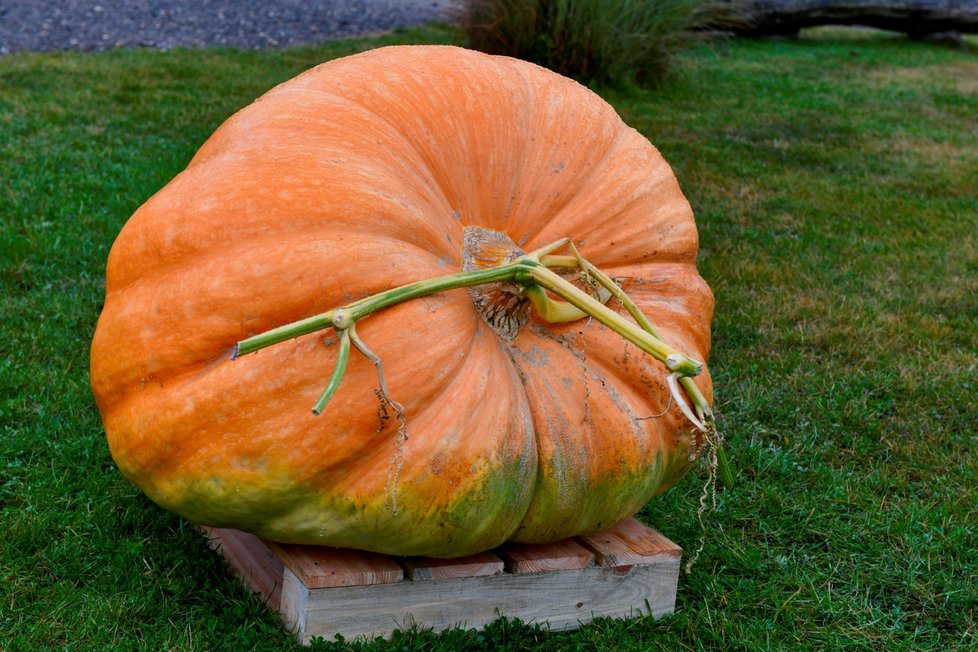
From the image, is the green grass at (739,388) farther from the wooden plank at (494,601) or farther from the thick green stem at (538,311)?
the thick green stem at (538,311)

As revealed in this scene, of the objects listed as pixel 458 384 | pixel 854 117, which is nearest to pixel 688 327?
pixel 458 384

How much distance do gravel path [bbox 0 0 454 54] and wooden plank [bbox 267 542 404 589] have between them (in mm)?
8069

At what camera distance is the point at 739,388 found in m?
4.19

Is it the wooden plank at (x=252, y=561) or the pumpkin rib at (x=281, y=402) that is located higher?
the pumpkin rib at (x=281, y=402)

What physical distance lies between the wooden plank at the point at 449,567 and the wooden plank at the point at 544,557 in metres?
0.05

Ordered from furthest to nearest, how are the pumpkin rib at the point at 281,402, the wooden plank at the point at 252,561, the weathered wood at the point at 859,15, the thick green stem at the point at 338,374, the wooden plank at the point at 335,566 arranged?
the weathered wood at the point at 859,15 → the wooden plank at the point at 252,561 → the wooden plank at the point at 335,566 → the pumpkin rib at the point at 281,402 → the thick green stem at the point at 338,374

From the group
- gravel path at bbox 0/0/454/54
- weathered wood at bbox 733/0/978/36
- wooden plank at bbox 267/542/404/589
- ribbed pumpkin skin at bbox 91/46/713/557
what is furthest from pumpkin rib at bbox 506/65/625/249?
weathered wood at bbox 733/0/978/36

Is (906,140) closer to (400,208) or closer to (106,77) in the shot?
(106,77)

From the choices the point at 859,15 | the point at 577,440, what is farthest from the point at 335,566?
the point at 859,15

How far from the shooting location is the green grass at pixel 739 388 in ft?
8.81

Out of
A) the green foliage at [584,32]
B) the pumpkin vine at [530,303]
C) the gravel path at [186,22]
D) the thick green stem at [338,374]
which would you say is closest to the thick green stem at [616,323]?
the pumpkin vine at [530,303]

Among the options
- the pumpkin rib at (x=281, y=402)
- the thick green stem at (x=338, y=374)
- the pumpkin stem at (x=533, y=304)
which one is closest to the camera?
the thick green stem at (x=338, y=374)

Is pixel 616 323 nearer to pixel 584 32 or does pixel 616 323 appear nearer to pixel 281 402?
pixel 281 402

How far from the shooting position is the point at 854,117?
9.64 meters
